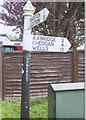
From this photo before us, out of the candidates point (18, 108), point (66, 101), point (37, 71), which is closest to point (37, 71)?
point (37, 71)

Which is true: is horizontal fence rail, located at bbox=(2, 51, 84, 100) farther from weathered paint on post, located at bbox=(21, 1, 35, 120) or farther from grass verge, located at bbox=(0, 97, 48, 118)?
weathered paint on post, located at bbox=(21, 1, 35, 120)

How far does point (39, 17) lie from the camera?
3.30 feet

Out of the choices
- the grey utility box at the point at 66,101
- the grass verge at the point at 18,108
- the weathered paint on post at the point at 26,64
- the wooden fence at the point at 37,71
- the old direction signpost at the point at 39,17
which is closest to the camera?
the grey utility box at the point at 66,101

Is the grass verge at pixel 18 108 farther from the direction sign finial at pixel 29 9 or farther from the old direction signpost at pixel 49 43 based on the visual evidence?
the direction sign finial at pixel 29 9

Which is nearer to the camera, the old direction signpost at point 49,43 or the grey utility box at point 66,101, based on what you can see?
the grey utility box at point 66,101

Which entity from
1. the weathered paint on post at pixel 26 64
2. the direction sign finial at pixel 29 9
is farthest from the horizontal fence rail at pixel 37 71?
the direction sign finial at pixel 29 9

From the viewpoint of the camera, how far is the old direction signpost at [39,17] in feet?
3.25

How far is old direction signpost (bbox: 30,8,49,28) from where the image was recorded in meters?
0.99

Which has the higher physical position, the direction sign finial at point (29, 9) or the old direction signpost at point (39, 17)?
the direction sign finial at point (29, 9)

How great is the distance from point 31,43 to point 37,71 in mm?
417

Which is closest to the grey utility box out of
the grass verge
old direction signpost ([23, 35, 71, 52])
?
old direction signpost ([23, 35, 71, 52])

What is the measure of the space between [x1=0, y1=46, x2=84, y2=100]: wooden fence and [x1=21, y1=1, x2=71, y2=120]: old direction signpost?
236 mm

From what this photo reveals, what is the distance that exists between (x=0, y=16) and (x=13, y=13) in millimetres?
104

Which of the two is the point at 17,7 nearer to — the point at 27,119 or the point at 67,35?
the point at 67,35
